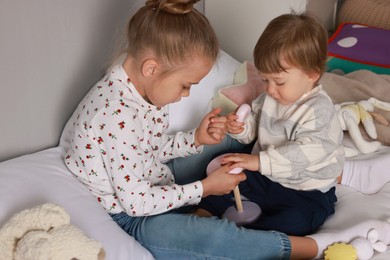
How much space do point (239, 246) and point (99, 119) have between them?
0.42 meters

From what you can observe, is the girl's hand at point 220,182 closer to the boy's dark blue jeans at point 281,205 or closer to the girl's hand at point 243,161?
the girl's hand at point 243,161

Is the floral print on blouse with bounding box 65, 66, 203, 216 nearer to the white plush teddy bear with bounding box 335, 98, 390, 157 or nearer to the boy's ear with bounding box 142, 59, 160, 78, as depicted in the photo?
the boy's ear with bounding box 142, 59, 160, 78

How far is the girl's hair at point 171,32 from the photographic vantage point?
3.51ft

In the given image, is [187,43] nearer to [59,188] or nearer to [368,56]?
[59,188]

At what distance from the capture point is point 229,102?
150 centimetres

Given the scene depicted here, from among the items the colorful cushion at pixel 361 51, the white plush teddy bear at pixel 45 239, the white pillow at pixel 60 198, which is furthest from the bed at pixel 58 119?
the colorful cushion at pixel 361 51

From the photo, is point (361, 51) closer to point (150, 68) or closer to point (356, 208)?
point (356, 208)

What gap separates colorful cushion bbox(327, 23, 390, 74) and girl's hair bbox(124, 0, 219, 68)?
3.00ft

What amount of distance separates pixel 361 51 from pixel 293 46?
33.0 inches

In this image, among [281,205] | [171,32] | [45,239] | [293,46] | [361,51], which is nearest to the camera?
[45,239]

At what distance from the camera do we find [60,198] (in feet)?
3.70

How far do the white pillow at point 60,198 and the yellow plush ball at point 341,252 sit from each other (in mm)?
405

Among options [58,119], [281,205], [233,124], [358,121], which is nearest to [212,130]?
[233,124]

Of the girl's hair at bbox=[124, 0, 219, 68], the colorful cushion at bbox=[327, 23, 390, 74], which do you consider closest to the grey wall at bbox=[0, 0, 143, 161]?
the girl's hair at bbox=[124, 0, 219, 68]
